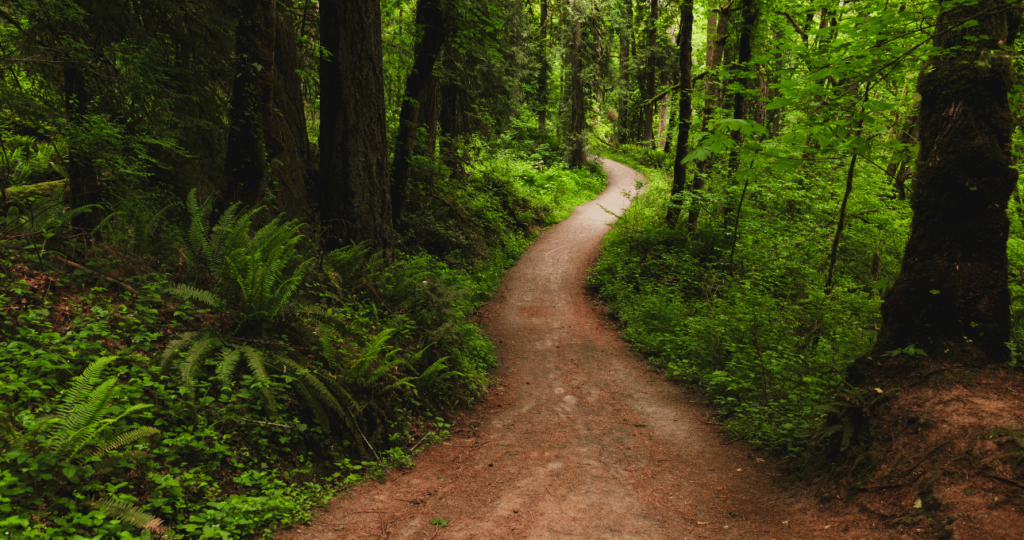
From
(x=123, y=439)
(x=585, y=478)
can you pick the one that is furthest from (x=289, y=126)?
(x=585, y=478)

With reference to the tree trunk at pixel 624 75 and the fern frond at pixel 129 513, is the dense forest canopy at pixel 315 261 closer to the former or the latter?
the fern frond at pixel 129 513

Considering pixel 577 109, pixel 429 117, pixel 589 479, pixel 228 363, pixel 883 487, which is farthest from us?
pixel 577 109

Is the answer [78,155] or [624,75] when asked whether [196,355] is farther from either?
[624,75]

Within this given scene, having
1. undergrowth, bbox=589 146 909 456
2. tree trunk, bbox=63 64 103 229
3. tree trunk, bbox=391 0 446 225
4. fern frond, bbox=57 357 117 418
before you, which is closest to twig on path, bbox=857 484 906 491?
undergrowth, bbox=589 146 909 456

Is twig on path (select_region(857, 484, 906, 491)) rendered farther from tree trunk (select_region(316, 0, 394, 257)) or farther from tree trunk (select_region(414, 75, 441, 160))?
tree trunk (select_region(414, 75, 441, 160))

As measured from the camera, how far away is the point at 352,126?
808cm

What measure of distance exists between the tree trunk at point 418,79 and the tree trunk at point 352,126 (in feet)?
7.49

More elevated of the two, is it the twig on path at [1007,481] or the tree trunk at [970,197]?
the tree trunk at [970,197]

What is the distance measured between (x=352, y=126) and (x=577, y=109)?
1810 centimetres

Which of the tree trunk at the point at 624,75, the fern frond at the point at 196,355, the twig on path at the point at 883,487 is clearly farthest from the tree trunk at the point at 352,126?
the tree trunk at the point at 624,75

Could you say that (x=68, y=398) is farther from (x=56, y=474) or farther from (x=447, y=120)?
(x=447, y=120)

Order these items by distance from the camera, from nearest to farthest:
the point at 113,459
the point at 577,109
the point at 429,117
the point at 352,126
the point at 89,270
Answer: the point at 113,459 < the point at 89,270 < the point at 352,126 < the point at 429,117 < the point at 577,109

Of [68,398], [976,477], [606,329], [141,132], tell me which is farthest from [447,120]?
[976,477]

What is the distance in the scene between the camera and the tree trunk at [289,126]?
819 centimetres
